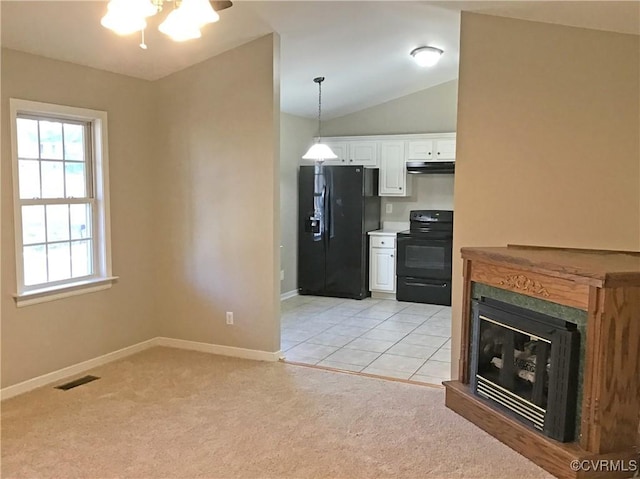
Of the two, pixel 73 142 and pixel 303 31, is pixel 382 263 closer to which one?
Answer: pixel 303 31

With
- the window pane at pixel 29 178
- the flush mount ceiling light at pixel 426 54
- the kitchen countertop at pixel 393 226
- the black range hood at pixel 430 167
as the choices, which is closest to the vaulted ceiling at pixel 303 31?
the flush mount ceiling light at pixel 426 54

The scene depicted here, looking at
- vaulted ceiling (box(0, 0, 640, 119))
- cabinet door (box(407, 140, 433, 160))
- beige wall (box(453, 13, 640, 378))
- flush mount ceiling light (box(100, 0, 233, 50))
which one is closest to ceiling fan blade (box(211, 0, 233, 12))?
flush mount ceiling light (box(100, 0, 233, 50))

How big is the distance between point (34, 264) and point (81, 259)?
42 centimetres

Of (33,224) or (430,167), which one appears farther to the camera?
(430,167)

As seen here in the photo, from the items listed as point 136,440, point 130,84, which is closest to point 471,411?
point 136,440

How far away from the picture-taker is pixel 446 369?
4.36m

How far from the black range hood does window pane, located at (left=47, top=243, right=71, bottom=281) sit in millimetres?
4067

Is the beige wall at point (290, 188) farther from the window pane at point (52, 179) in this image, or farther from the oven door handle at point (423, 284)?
the window pane at point (52, 179)

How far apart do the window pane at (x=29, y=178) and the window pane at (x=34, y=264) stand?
1.21ft

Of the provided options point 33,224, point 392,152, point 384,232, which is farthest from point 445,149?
point 33,224

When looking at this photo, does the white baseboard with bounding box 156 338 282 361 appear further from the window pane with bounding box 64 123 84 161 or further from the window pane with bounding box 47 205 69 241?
the window pane with bounding box 64 123 84 161

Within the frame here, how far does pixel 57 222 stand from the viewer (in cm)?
418

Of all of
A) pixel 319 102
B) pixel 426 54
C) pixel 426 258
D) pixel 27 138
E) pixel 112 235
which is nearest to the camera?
pixel 27 138
